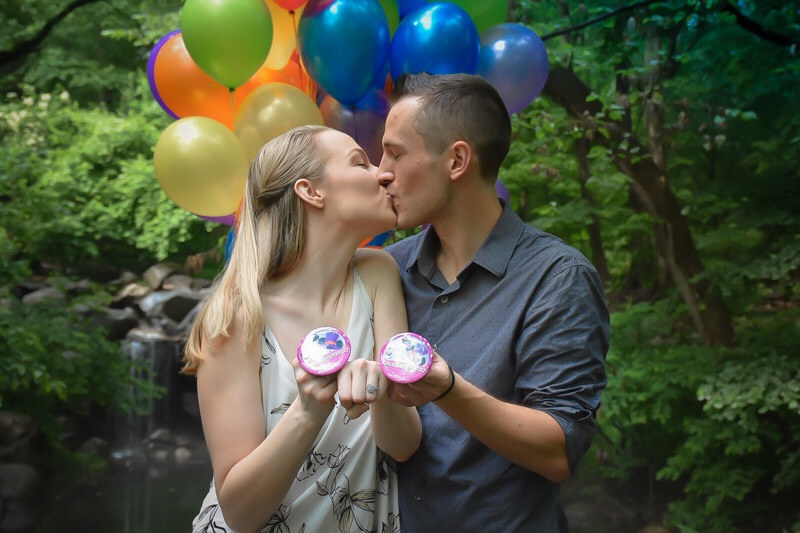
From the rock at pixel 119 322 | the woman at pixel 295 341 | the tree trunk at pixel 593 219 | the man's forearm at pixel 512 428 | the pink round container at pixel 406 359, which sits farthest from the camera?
the rock at pixel 119 322

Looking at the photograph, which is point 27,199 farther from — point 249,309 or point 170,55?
point 249,309

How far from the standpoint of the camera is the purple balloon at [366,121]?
2750 mm

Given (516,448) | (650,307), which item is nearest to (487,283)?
(516,448)

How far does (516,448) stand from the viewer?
Result: 1.53 metres

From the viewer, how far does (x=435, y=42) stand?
258cm

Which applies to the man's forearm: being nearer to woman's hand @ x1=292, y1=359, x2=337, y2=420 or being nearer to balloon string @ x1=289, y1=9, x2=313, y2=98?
woman's hand @ x1=292, y1=359, x2=337, y2=420

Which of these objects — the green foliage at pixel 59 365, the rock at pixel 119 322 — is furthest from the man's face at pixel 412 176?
the rock at pixel 119 322

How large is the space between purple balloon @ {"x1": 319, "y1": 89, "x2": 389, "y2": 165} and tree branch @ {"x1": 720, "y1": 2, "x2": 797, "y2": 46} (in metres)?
2.89

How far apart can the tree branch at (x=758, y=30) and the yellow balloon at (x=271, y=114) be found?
3.12 metres

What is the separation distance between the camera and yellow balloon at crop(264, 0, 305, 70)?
2.88 metres

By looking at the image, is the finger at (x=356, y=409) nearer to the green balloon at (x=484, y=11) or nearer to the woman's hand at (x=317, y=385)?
the woman's hand at (x=317, y=385)

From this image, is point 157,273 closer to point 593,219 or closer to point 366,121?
point 593,219

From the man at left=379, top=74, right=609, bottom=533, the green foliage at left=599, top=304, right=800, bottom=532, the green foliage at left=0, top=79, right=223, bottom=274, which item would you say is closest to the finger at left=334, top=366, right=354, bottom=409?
the man at left=379, top=74, right=609, bottom=533

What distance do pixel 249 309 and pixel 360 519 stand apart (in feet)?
1.57
